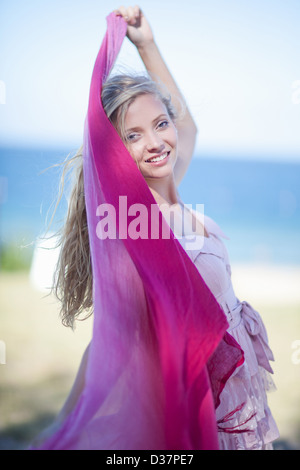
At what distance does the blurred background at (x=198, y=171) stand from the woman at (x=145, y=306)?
209mm

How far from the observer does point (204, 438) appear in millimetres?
1160

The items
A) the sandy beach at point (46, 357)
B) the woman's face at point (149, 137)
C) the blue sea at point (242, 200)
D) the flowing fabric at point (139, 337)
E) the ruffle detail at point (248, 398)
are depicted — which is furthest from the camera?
the blue sea at point (242, 200)

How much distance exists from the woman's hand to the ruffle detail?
0.97 metres

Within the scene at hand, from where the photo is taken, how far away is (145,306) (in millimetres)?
1218

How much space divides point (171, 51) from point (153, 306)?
14.9 m

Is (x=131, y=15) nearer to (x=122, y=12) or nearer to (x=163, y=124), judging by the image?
(x=122, y=12)

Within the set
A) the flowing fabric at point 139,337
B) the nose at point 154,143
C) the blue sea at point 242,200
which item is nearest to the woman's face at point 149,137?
the nose at point 154,143

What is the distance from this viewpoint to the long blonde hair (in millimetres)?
1471

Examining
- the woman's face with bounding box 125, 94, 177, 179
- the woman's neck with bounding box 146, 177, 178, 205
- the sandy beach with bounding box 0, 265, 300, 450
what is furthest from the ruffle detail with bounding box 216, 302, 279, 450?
the sandy beach with bounding box 0, 265, 300, 450

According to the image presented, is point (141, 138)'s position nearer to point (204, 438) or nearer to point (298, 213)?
point (204, 438)

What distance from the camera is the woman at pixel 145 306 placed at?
111cm

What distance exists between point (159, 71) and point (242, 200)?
14.5 meters

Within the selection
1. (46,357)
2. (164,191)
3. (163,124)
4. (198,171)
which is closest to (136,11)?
(163,124)

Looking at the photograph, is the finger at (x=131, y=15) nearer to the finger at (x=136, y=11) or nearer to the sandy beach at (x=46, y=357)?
the finger at (x=136, y=11)
